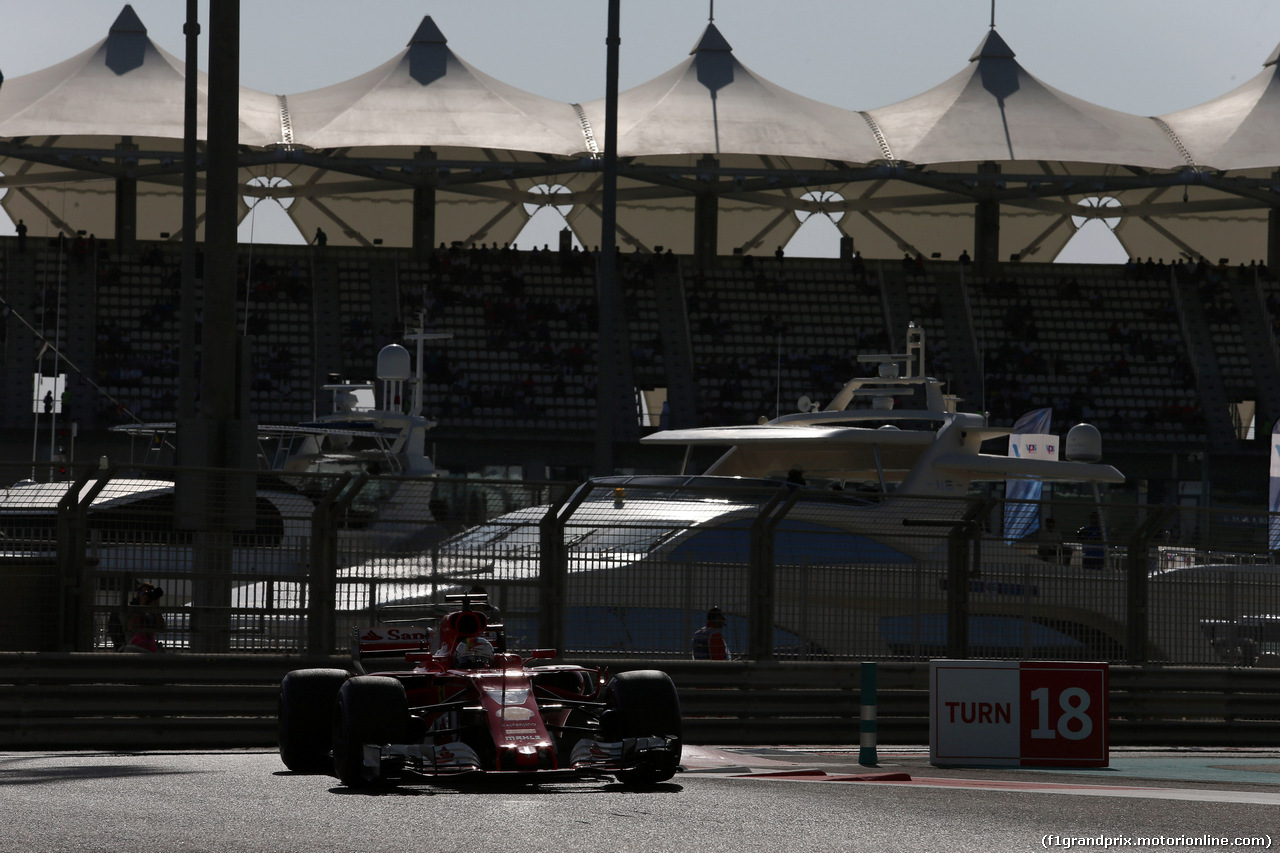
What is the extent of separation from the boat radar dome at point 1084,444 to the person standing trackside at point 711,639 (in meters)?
10.6

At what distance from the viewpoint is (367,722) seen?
9289 mm

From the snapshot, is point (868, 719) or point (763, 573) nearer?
point (868, 719)

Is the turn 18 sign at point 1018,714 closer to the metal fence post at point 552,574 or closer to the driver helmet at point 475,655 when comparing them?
the metal fence post at point 552,574

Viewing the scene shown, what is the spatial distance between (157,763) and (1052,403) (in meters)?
33.0

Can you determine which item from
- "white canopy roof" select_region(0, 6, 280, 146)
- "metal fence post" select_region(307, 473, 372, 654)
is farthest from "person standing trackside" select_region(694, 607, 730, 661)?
"white canopy roof" select_region(0, 6, 280, 146)

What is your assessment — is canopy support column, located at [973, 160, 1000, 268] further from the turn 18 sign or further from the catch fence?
the turn 18 sign

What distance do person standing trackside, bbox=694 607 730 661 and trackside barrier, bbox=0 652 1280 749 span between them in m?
0.18

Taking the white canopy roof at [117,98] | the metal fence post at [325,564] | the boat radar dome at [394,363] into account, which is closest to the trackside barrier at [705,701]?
the metal fence post at [325,564]

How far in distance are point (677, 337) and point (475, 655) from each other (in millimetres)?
32219

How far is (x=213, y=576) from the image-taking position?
11891mm

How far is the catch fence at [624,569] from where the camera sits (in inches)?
465

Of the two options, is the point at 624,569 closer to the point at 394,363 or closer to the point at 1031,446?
the point at 1031,446

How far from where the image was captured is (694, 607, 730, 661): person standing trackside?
1297cm

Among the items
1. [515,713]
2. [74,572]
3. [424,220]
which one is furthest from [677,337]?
[515,713]
